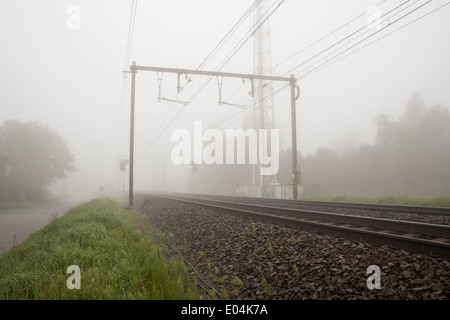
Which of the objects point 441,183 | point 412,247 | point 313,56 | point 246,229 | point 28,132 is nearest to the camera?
point 412,247

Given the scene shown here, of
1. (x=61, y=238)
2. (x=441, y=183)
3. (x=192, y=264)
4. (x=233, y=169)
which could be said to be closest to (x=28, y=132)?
(x=233, y=169)

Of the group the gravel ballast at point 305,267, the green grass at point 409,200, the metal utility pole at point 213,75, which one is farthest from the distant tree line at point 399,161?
the gravel ballast at point 305,267

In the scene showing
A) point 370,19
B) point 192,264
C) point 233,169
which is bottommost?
point 192,264

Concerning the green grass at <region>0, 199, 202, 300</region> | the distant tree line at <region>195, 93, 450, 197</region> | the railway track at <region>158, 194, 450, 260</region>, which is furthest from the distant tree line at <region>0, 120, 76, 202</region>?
the railway track at <region>158, 194, 450, 260</region>

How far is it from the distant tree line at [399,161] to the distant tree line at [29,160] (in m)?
40.3

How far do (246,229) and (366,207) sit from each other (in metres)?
7.34

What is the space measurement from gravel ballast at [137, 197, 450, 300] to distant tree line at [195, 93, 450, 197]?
27.8m

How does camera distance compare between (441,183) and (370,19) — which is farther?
(441,183)

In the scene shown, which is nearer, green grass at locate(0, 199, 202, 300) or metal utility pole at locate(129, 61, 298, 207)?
green grass at locate(0, 199, 202, 300)

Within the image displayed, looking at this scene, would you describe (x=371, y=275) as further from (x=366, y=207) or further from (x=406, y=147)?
(x=406, y=147)

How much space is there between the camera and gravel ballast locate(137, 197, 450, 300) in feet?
12.3

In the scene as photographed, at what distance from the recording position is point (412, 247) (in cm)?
459

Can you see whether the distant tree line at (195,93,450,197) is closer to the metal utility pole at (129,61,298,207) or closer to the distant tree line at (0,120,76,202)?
the metal utility pole at (129,61,298,207)
